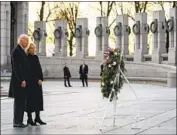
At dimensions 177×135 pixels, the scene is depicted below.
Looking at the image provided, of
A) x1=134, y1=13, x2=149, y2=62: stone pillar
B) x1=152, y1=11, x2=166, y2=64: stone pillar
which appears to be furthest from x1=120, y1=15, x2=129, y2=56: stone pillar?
x1=152, y1=11, x2=166, y2=64: stone pillar

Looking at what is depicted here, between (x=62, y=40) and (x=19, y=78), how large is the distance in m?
39.2

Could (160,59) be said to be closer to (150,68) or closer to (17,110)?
(150,68)

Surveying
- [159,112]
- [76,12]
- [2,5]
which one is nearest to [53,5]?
[76,12]

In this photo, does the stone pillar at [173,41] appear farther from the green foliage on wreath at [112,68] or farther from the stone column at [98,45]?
the green foliage on wreath at [112,68]

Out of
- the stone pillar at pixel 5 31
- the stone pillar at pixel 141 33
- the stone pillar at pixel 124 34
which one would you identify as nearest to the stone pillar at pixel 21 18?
the stone pillar at pixel 5 31

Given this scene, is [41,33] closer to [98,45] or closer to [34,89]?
[98,45]

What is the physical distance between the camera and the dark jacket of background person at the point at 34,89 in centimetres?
1103

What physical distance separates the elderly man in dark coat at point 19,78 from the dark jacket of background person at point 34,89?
0.55ft

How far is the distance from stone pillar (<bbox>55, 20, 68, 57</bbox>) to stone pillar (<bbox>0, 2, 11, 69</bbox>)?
220 inches

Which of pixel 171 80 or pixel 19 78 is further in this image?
pixel 171 80

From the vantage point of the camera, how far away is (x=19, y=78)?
1070cm

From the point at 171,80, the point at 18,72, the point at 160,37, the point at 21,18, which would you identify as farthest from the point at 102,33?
the point at 18,72

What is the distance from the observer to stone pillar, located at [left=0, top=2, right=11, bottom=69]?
45188 mm

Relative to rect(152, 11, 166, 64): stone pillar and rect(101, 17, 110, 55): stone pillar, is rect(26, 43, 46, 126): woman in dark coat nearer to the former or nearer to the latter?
rect(152, 11, 166, 64): stone pillar
